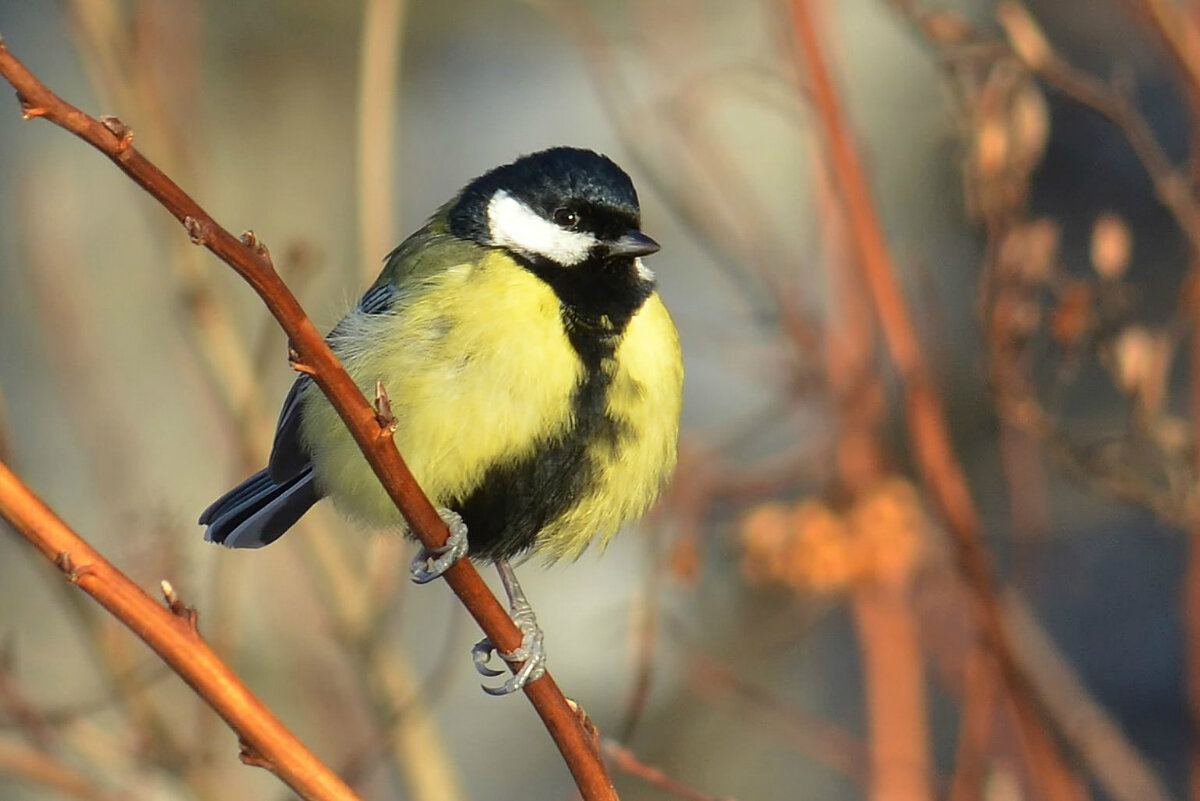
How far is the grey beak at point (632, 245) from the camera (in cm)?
193

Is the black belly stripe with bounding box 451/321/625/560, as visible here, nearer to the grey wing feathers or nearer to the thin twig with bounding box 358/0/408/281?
the grey wing feathers

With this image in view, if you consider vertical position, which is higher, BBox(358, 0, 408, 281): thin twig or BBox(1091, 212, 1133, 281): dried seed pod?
BBox(358, 0, 408, 281): thin twig

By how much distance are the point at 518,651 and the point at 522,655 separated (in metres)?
0.04

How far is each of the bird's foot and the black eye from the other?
538mm

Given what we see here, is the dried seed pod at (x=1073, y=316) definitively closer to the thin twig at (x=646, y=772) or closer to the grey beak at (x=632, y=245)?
the grey beak at (x=632, y=245)

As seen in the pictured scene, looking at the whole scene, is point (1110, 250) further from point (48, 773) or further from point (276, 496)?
point (48, 773)

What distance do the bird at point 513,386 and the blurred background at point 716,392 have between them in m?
0.20

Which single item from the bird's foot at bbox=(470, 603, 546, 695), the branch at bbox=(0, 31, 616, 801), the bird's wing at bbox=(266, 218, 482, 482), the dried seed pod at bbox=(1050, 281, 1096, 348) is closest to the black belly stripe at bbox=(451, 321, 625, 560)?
the bird's foot at bbox=(470, 603, 546, 695)

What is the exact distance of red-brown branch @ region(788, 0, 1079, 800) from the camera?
195 cm

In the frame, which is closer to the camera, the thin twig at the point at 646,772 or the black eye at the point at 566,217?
the thin twig at the point at 646,772

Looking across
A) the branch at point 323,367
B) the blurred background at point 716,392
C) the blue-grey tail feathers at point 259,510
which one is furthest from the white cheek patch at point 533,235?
the branch at point 323,367

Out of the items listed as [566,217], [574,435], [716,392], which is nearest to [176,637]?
[574,435]

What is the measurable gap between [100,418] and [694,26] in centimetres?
191

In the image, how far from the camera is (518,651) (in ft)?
5.20
